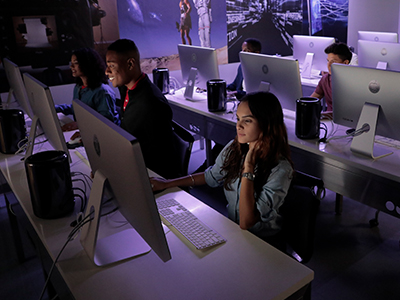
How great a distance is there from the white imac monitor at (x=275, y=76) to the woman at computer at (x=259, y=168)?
38.8 inches

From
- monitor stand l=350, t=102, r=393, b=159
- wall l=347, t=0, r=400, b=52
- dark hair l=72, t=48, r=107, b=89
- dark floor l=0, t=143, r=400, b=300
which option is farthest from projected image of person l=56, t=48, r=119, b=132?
wall l=347, t=0, r=400, b=52

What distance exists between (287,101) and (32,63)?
237 centimetres

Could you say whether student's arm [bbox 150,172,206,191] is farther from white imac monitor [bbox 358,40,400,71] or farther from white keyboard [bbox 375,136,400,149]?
white imac monitor [bbox 358,40,400,71]

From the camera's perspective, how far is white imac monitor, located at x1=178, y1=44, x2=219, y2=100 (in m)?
3.05

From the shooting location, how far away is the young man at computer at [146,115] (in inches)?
78.4

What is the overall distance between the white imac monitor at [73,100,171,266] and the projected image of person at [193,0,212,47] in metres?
3.42

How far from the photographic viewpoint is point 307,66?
3896mm

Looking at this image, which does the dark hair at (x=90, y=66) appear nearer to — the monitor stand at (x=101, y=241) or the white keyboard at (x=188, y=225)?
the white keyboard at (x=188, y=225)

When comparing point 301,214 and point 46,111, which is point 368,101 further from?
point 46,111

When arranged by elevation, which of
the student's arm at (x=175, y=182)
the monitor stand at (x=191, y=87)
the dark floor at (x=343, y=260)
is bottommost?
the dark floor at (x=343, y=260)

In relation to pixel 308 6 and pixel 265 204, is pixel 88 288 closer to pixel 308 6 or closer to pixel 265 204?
pixel 265 204

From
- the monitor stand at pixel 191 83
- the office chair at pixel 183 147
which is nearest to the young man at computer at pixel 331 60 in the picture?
the monitor stand at pixel 191 83

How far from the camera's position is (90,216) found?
125cm

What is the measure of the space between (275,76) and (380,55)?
4.58 ft
